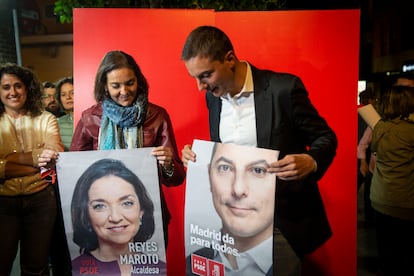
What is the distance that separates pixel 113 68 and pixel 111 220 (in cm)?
67

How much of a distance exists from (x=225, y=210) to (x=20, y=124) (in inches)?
44.2

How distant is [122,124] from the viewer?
6.39 ft

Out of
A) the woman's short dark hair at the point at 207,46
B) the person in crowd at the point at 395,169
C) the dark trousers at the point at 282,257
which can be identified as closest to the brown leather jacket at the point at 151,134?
the woman's short dark hair at the point at 207,46

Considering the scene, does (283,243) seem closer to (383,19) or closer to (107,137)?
(107,137)

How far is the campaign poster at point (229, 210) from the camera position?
1699 millimetres

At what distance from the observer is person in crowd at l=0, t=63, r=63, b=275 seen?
2125 millimetres

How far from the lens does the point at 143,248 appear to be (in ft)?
6.25

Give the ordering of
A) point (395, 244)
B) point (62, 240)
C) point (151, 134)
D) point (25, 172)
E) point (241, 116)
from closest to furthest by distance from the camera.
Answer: point (241, 116) < point (151, 134) < point (25, 172) < point (62, 240) < point (395, 244)

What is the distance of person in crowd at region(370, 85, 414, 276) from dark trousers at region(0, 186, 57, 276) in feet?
6.80

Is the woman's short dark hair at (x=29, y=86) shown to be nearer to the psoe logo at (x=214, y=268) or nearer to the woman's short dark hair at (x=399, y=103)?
the psoe logo at (x=214, y=268)

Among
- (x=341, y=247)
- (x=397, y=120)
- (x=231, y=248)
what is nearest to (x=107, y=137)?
(x=231, y=248)

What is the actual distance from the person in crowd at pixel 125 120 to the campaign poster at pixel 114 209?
0.11m

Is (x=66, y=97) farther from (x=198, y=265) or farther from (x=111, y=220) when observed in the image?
(x=198, y=265)

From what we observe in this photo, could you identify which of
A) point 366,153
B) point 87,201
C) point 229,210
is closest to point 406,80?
point 366,153
